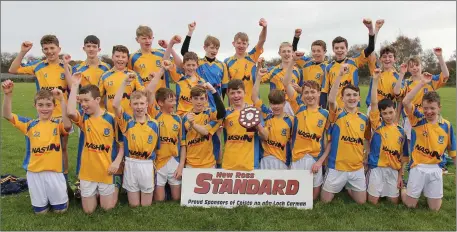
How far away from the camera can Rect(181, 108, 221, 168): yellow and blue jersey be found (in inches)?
230

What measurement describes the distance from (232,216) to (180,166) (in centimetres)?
113

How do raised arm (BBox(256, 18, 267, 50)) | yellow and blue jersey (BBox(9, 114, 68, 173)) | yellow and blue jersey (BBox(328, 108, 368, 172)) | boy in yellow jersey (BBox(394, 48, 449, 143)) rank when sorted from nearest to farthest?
1. yellow and blue jersey (BBox(9, 114, 68, 173))
2. yellow and blue jersey (BBox(328, 108, 368, 172))
3. boy in yellow jersey (BBox(394, 48, 449, 143))
4. raised arm (BBox(256, 18, 267, 50))

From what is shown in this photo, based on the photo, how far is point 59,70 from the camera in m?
6.29

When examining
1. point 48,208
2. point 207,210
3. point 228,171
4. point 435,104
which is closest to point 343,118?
point 435,104

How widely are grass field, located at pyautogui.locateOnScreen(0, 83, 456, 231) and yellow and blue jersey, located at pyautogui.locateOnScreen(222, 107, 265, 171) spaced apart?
24.6 inches

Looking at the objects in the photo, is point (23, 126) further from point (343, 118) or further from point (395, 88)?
point (395, 88)

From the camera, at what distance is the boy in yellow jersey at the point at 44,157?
514 centimetres

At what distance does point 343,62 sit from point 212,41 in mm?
2305

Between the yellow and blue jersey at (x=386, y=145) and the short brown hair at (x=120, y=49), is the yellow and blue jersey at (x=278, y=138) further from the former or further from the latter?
the short brown hair at (x=120, y=49)

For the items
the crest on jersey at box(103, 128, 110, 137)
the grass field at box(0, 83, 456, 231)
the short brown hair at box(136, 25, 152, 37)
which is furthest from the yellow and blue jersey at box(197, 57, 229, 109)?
the grass field at box(0, 83, 456, 231)

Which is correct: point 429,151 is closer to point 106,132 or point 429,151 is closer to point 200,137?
point 200,137

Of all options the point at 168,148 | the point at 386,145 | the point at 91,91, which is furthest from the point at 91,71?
the point at 386,145

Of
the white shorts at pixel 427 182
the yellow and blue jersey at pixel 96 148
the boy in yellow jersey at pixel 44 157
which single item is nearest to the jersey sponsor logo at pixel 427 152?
the white shorts at pixel 427 182

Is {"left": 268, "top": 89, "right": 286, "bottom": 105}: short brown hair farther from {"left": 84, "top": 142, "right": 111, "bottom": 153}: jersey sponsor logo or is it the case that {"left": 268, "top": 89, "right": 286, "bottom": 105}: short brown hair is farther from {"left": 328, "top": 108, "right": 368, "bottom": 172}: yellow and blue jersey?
{"left": 84, "top": 142, "right": 111, "bottom": 153}: jersey sponsor logo
